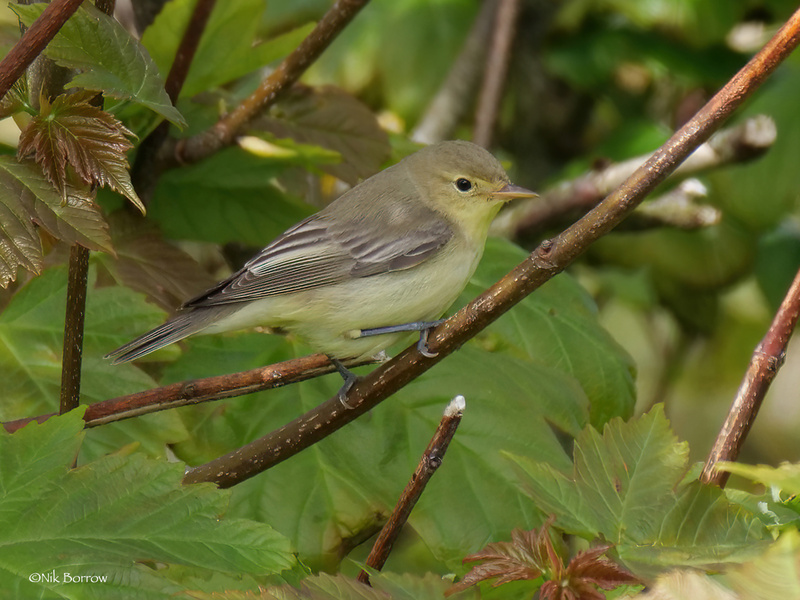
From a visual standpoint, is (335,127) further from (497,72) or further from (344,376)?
(497,72)

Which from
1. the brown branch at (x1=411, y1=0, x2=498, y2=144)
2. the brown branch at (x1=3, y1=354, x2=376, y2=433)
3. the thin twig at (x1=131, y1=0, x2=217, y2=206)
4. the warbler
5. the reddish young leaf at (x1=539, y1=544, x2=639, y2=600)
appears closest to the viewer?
the reddish young leaf at (x1=539, y1=544, x2=639, y2=600)

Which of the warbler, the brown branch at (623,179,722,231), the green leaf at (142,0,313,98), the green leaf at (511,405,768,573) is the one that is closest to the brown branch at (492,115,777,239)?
the brown branch at (623,179,722,231)

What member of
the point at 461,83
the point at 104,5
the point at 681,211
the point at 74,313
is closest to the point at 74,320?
the point at 74,313

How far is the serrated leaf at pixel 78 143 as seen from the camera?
1.62 meters

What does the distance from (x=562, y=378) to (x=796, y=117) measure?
2.19 meters

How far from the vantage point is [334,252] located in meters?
2.84

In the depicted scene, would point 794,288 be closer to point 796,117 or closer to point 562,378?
point 562,378

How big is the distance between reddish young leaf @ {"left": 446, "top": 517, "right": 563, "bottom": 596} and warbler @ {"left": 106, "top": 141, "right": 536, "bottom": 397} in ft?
2.64

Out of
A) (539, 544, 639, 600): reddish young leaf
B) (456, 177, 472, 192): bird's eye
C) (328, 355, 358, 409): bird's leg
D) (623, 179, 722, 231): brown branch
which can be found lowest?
(623, 179, 722, 231): brown branch

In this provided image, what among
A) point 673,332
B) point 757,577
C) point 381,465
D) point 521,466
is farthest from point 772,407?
point 757,577

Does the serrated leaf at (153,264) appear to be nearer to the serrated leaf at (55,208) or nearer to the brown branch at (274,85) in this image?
the brown branch at (274,85)

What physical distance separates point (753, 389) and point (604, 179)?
2321 millimetres

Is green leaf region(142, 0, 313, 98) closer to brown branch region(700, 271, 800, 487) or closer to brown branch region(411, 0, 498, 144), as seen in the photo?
brown branch region(700, 271, 800, 487)

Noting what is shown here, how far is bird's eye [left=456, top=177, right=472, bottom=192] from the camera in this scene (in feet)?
10.2
